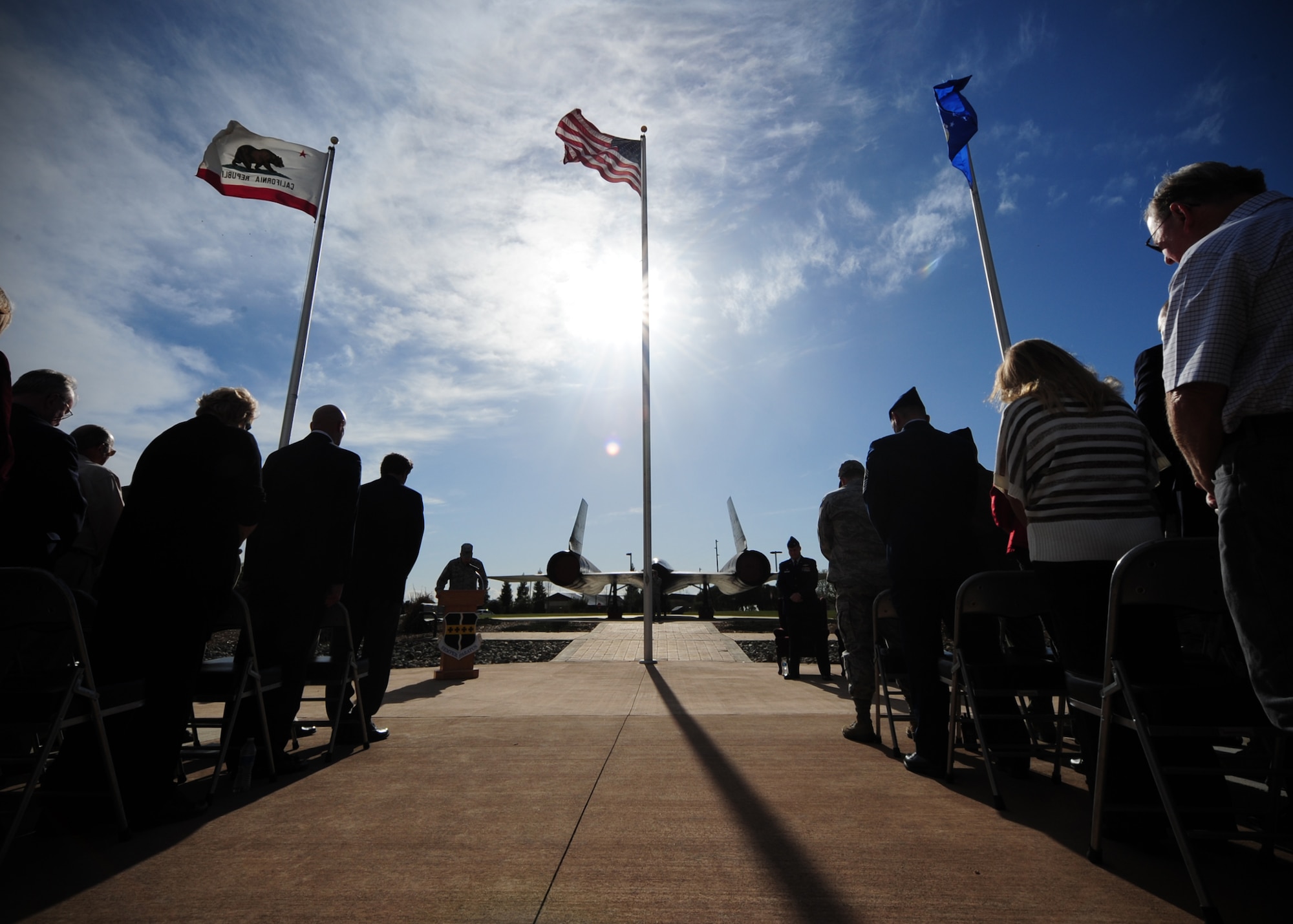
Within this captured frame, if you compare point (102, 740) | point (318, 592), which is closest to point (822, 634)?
point (318, 592)

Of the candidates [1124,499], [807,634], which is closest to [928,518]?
[1124,499]

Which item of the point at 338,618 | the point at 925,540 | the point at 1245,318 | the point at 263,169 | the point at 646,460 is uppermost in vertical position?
the point at 263,169

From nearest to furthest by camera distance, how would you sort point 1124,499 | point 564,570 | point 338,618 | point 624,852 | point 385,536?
point 624,852 < point 1124,499 < point 338,618 < point 385,536 < point 564,570

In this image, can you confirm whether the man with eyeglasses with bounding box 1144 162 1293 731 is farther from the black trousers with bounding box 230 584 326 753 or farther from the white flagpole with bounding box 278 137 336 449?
the white flagpole with bounding box 278 137 336 449

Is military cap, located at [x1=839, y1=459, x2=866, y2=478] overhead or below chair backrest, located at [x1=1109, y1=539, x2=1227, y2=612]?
overhead

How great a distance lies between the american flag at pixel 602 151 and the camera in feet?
35.7

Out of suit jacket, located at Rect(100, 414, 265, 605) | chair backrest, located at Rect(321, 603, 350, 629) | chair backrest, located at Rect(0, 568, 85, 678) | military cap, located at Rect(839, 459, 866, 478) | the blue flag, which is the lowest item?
chair backrest, located at Rect(321, 603, 350, 629)

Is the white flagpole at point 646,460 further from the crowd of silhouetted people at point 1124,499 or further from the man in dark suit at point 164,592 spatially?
the man in dark suit at point 164,592

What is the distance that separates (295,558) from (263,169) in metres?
7.39

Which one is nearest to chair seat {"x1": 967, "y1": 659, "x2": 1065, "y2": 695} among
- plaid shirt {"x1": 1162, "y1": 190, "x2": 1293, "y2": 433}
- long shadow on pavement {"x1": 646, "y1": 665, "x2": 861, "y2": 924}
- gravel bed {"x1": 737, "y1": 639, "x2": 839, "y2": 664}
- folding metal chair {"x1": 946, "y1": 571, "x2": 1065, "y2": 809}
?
folding metal chair {"x1": 946, "y1": 571, "x2": 1065, "y2": 809}

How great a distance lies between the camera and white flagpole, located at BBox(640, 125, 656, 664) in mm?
8734

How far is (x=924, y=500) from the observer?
3189 millimetres

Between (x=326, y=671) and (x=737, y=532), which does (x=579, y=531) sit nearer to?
(x=737, y=532)

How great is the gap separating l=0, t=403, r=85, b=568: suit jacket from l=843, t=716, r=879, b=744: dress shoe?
3960 millimetres
